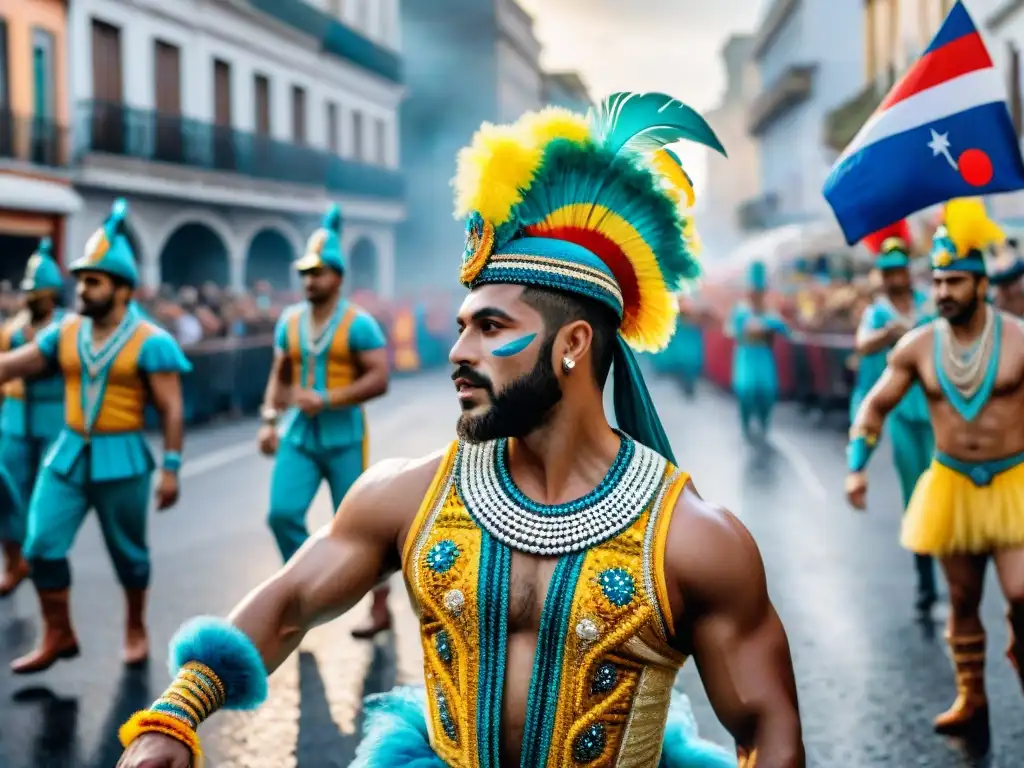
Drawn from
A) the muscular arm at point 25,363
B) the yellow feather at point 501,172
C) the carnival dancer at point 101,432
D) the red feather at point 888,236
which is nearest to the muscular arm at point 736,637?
the yellow feather at point 501,172

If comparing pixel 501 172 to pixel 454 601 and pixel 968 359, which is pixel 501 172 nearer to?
pixel 454 601

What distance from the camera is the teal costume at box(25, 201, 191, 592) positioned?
6289mm

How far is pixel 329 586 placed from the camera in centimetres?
259

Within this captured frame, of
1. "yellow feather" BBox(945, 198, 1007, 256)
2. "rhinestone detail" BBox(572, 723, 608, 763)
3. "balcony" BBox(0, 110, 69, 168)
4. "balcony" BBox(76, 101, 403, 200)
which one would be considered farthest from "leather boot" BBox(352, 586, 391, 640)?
"balcony" BBox(76, 101, 403, 200)

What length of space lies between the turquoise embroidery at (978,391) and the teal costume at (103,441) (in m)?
3.56

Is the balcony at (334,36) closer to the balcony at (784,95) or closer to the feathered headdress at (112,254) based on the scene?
the balcony at (784,95)

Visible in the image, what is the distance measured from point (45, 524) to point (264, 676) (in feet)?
13.6

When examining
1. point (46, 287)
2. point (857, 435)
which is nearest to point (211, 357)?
point (46, 287)

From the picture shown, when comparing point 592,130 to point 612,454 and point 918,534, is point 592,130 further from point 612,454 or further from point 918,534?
point 918,534

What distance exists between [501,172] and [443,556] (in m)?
0.74

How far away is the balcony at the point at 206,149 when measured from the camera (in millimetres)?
26312

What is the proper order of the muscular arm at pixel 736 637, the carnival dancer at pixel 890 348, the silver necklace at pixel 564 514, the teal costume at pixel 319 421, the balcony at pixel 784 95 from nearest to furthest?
1. the muscular arm at pixel 736 637
2. the silver necklace at pixel 564 514
3. the teal costume at pixel 319 421
4. the carnival dancer at pixel 890 348
5. the balcony at pixel 784 95

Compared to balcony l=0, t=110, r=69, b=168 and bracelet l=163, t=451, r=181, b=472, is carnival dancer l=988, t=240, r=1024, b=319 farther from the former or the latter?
balcony l=0, t=110, r=69, b=168

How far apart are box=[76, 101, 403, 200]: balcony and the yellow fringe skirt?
22.7m
